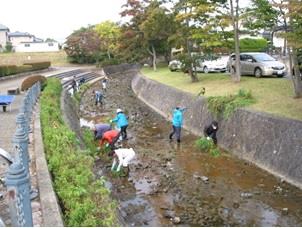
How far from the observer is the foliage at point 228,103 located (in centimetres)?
1645

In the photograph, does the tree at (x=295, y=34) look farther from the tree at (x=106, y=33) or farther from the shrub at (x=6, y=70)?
the tree at (x=106, y=33)

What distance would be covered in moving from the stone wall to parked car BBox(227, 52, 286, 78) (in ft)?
20.0

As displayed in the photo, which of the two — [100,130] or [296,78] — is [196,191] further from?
[296,78]

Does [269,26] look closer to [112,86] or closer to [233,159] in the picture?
[233,159]

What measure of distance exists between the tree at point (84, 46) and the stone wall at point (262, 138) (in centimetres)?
5299

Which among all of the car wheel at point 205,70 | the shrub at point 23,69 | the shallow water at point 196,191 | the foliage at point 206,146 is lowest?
the shallow water at point 196,191

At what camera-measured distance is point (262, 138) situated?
45.0 feet

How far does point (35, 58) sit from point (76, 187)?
71441 mm

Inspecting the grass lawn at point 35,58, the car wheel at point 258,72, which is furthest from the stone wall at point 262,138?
the grass lawn at point 35,58

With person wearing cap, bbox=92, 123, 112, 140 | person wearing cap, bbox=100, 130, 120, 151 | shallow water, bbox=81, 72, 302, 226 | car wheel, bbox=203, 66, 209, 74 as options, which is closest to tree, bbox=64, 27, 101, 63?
car wheel, bbox=203, 66, 209, 74

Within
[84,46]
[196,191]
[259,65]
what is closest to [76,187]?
[196,191]

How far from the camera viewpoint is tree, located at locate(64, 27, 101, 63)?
7056 cm

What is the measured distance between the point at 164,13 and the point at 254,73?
15026 mm

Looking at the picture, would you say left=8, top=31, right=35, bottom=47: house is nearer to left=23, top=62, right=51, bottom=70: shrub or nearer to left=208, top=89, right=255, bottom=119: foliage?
left=23, top=62, right=51, bottom=70: shrub
